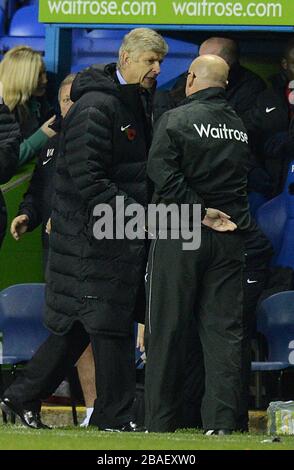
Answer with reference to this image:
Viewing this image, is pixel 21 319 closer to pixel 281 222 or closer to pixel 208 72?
pixel 281 222

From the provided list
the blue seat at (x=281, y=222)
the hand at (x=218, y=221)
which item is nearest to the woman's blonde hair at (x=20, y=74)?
the blue seat at (x=281, y=222)

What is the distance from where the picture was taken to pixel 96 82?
29.9ft

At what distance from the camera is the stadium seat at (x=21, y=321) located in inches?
431

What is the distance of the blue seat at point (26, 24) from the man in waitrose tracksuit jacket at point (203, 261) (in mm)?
4864

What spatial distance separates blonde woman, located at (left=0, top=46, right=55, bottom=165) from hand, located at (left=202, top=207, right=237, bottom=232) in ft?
9.21

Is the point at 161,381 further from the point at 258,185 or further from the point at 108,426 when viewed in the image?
the point at 258,185

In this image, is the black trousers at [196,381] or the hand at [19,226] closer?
the black trousers at [196,381]

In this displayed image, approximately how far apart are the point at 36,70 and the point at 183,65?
1362mm

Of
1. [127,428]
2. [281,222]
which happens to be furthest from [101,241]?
[281,222]

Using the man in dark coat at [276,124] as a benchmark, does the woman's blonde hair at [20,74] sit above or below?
above

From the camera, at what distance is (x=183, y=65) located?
39.9 feet

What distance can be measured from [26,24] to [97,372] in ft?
17.3

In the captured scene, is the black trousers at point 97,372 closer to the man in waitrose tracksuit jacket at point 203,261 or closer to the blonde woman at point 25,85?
the man in waitrose tracksuit jacket at point 203,261
